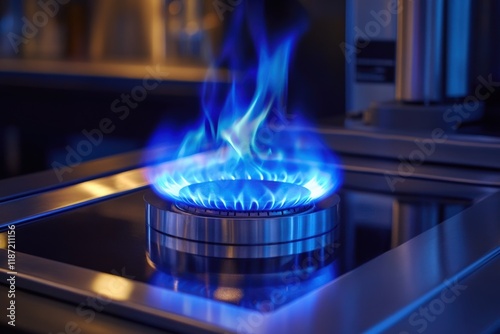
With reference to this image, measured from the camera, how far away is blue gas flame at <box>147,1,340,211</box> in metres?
0.80

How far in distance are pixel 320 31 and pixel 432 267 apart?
84 centimetres

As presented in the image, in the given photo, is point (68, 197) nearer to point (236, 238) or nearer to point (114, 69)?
point (236, 238)

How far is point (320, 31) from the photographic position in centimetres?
146

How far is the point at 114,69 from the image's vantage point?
2305 millimetres

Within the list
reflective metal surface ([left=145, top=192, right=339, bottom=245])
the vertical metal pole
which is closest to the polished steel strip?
reflective metal surface ([left=145, top=192, right=339, bottom=245])

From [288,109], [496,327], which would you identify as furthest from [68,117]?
[496,327]

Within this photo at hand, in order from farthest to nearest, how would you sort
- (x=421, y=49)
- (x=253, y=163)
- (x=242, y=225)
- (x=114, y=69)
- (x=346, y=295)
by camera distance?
1. (x=114, y=69)
2. (x=421, y=49)
3. (x=253, y=163)
4. (x=242, y=225)
5. (x=346, y=295)

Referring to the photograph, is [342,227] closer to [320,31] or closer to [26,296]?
[26,296]

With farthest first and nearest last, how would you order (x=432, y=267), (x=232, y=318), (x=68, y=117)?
(x=68, y=117), (x=432, y=267), (x=232, y=318)

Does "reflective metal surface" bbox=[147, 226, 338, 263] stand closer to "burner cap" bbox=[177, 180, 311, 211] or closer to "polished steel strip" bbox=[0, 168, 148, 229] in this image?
"burner cap" bbox=[177, 180, 311, 211]

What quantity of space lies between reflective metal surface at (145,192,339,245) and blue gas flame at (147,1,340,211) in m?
0.02

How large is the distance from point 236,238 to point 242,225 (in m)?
0.01

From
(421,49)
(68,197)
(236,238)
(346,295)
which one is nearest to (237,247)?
(236,238)

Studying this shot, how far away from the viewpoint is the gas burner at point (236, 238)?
2.35 feet
